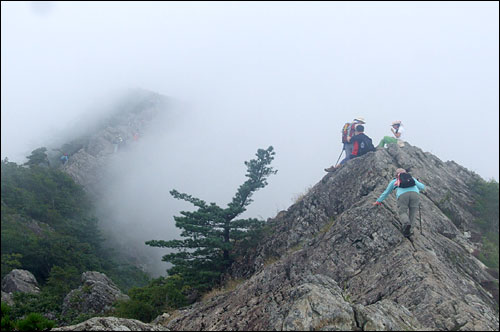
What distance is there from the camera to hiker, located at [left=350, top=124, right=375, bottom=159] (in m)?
16.9

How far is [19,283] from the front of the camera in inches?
882

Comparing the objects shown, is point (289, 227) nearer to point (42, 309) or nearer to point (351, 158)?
point (351, 158)

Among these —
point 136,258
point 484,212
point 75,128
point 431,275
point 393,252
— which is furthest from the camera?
point 75,128

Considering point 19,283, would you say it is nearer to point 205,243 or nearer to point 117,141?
point 205,243

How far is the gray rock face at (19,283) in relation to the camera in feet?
71.9

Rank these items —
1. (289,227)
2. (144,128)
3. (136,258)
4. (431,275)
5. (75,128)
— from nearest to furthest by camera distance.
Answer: (431,275) < (289,227) < (136,258) < (75,128) < (144,128)

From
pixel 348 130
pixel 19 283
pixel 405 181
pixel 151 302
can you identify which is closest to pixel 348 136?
pixel 348 130

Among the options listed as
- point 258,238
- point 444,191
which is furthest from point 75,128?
point 444,191

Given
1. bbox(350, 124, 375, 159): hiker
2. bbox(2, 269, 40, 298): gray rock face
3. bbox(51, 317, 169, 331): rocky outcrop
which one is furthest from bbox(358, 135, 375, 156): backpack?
bbox(2, 269, 40, 298): gray rock face

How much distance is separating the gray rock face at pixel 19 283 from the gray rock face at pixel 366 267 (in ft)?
48.6

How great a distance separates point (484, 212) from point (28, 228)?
A: 30017 mm

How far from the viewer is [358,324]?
607cm

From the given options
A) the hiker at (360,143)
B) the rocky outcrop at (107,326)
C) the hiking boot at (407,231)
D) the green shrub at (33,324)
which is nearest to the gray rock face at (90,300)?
the rocky outcrop at (107,326)

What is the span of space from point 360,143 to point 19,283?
73.8 feet
